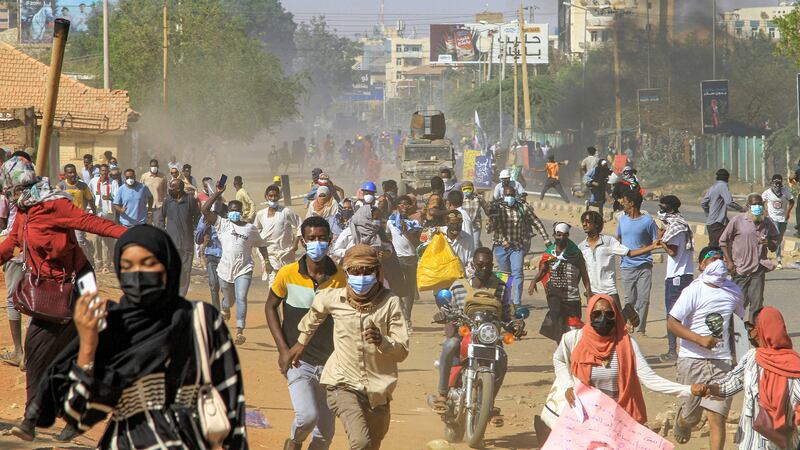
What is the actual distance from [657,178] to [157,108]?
71.4 ft

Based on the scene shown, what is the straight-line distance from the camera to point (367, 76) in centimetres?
19862

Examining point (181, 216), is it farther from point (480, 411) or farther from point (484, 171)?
point (484, 171)

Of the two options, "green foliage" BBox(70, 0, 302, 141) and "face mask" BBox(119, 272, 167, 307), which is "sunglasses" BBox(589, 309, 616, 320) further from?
"green foliage" BBox(70, 0, 302, 141)

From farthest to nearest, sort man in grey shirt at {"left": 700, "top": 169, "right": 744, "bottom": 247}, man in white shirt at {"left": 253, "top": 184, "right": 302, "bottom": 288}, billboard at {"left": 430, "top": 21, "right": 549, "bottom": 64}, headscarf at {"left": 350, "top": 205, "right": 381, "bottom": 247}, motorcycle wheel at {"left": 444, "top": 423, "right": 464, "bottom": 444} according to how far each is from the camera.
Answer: billboard at {"left": 430, "top": 21, "right": 549, "bottom": 64} → man in grey shirt at {"left": 700, "top": 169, "right": 744, "bottom": 247} → man in white shirt at {"left": 253, "top": 184, "right": 302, "bottom": 288} → headscarf at {"left": 350, "top": 205, "right": 381, "bottom": 247} → motorcycle wheel at {"left": 444, "top": 423, "right": 464, "bottom": 444}

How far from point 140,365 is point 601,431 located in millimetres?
3566

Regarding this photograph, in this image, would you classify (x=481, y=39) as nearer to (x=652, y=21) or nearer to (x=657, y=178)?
(x=652, y=21)

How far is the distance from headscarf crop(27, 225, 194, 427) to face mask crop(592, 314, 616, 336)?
3.76 meters

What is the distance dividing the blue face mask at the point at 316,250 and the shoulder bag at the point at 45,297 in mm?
1326

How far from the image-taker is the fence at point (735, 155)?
4438 cm

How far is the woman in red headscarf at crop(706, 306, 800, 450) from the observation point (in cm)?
693

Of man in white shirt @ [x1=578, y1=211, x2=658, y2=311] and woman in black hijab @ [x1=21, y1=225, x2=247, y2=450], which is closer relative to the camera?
woman in black hijab @ [x1=21, y1=225, x2=247, y2=450]

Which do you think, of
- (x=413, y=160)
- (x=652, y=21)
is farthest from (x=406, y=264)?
(x=652, y=21)

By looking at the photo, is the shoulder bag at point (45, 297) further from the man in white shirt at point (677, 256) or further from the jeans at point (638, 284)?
the jeans at point (638, 284)

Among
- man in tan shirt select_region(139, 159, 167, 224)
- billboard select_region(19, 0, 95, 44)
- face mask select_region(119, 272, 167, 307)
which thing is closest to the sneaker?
face mask select_region(119, 272, 167, 307)
